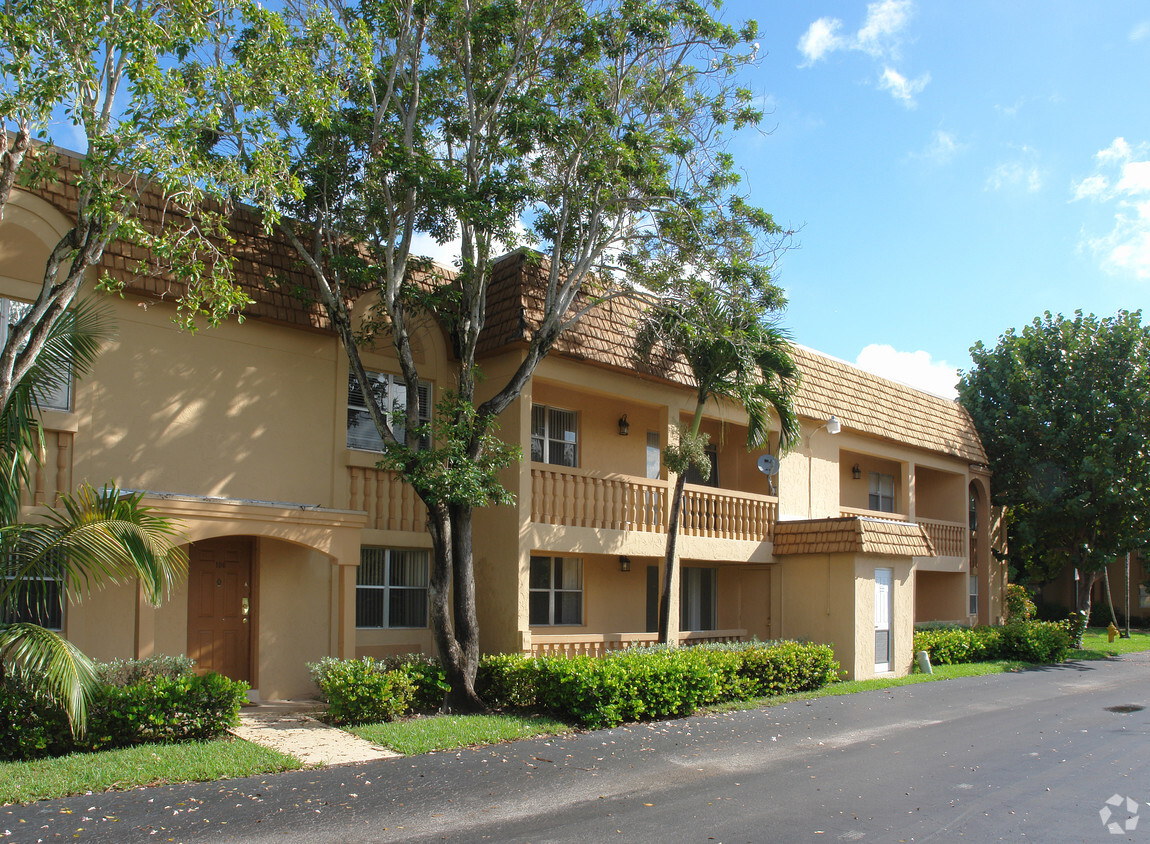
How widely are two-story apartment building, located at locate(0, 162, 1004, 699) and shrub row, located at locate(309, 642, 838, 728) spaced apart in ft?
3.58

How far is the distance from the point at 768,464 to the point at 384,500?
784cm

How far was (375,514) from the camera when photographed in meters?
14.6

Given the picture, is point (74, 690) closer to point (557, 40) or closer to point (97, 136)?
point (97, 136)

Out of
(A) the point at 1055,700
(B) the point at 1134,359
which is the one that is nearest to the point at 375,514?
(A) the point at 1055,700

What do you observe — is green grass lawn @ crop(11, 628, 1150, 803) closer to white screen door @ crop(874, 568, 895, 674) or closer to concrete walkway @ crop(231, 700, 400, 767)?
concrete walkway @ crop(231, 700, 400, 767)

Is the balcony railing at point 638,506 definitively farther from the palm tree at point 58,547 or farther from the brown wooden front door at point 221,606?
the palm tree at point 58,547

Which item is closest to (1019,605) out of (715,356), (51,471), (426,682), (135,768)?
(715,356)

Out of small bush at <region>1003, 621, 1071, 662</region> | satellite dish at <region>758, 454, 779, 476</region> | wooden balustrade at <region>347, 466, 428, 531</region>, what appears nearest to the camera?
wooden balustrade at <region>347, 466, 428, 531</region>

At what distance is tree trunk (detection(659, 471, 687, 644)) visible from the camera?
1572 cm

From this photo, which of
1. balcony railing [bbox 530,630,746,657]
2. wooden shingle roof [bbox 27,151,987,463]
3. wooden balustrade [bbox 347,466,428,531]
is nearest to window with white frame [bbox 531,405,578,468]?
wooden shingle roof [bbox 27,151,987,463]

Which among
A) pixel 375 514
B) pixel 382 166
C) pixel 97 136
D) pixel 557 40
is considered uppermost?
pixel 557 40

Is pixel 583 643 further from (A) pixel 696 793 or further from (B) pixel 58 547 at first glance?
(B) pixel 58 547

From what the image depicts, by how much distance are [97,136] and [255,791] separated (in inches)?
247

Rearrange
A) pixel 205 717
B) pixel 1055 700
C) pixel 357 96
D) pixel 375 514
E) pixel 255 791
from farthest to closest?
pixel 1055 700 → pixel 375 514 → pixel 357 96 → pixel 205 717 → pixel 255 791
